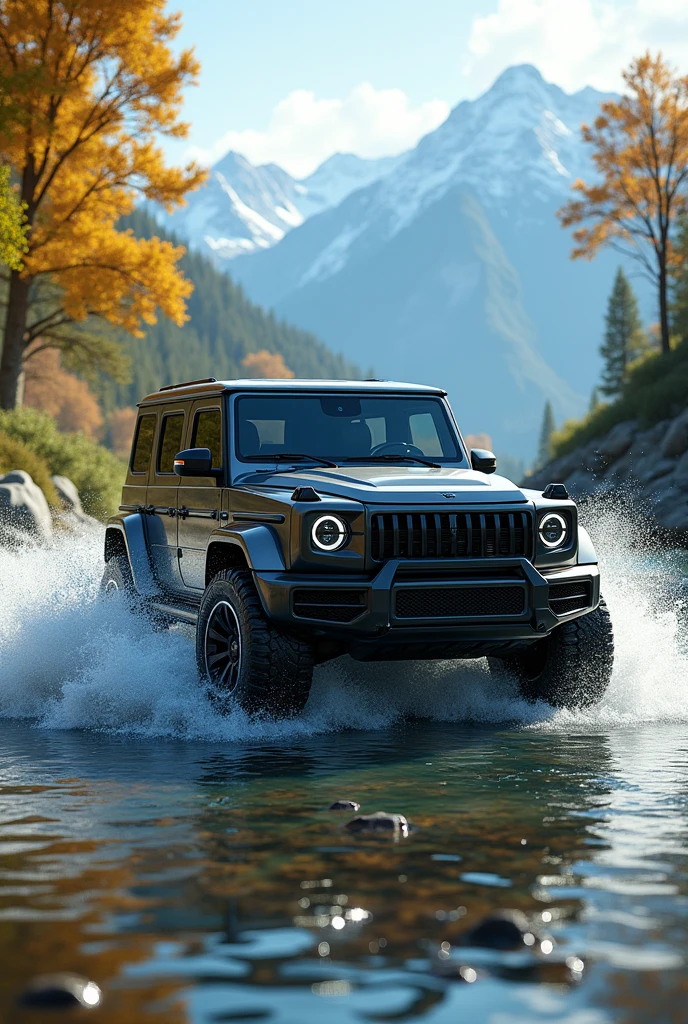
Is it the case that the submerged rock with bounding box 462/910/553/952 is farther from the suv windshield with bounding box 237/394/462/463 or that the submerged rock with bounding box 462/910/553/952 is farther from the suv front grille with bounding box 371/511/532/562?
the suv windshield with bounding box 237/394/462/463

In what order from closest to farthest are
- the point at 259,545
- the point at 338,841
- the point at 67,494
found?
the point at 338,841, the point at 259,545, the point at 67,494

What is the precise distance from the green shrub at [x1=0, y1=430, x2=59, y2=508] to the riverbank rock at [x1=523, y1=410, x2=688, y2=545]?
11519 mm

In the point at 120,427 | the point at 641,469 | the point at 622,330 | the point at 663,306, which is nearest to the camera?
the point at 641,469

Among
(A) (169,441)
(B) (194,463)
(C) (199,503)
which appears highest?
(A) (169,441)

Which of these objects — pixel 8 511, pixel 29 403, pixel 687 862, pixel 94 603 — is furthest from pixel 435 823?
pixel 29 403

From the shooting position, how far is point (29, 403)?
317ft

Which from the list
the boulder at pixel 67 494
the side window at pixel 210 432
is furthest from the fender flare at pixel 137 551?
the boulder at pixel 67 494

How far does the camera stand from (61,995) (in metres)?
3.28

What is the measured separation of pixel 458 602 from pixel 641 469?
25.9 meters

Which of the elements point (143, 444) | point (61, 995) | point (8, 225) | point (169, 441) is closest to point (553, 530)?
point (169, 441)

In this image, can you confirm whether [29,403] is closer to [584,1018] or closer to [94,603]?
[94,603]

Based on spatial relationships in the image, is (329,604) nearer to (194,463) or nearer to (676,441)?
(194,463)

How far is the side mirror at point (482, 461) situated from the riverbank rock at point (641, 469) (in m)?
16.4

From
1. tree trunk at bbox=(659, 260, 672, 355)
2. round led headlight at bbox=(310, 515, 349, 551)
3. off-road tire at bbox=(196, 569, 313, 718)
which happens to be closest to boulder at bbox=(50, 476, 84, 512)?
off-road tire at bbox=(196, 569, 313, 718)
